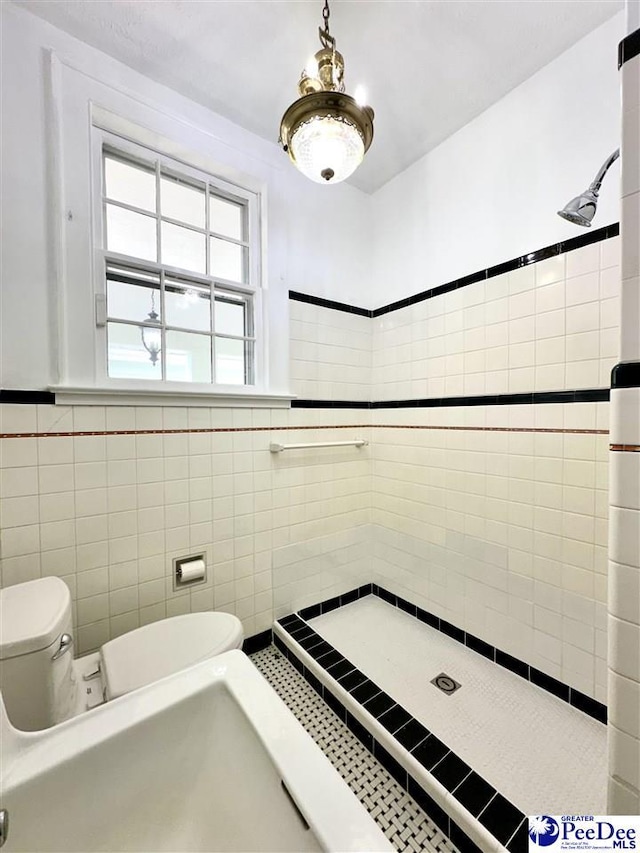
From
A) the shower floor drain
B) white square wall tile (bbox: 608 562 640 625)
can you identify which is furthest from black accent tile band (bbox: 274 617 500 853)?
white square wall tile (bbox: 608 562 640 625)

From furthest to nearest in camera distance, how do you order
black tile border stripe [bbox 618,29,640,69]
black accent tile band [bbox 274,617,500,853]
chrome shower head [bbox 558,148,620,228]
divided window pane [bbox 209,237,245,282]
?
divided window pane [bbox 209,237,245,282] → chrome shower head [bbox 558,148,620,228] → black accent tile band [bbox 274,617,500,853] → black tile border stripe [bbox 618,29,640,69]

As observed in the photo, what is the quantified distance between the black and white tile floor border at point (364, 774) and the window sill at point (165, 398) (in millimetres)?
1382

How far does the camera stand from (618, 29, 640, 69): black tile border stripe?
632 millimetres

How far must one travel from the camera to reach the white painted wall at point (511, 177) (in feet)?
4.68

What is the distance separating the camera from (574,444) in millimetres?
1498

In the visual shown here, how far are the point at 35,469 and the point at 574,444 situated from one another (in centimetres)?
219

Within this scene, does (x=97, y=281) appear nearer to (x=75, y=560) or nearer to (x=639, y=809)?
(x=75, y=560)

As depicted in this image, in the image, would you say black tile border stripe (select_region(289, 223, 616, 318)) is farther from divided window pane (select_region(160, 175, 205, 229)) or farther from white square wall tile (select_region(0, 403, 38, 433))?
white square wall tile (select_region(0, 403, 38, 433))

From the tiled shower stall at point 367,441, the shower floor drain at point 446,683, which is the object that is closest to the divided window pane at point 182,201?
the tiled shower stall at point 367,441

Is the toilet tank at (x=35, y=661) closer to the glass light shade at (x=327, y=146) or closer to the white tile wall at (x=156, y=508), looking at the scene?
the white tile wall at (x=156, y=508)

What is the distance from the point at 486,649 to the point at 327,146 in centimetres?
234

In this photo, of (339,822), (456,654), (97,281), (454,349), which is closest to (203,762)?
(339,822)

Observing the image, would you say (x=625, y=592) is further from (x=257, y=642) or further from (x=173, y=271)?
(x=173, y=271)

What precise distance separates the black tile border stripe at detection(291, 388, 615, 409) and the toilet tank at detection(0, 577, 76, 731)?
1.41 metres
